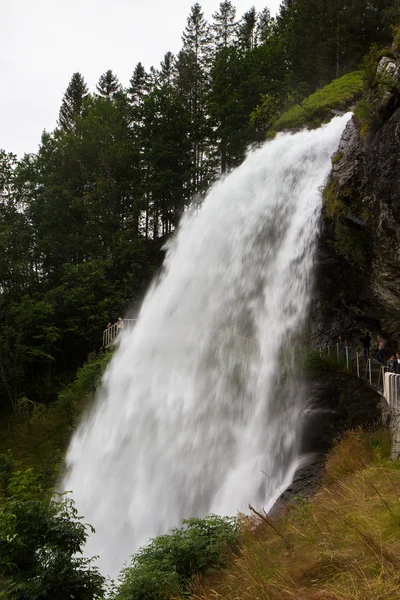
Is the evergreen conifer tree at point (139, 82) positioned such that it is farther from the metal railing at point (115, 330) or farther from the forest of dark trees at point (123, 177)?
the metal railing at point (115, 330)

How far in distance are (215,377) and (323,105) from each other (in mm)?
18388

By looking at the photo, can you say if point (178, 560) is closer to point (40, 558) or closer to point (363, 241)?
point (40, 558)

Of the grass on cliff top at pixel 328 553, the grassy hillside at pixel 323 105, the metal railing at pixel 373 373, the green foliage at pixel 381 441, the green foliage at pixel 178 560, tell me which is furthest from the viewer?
the grassy hillside at pixel 323 105

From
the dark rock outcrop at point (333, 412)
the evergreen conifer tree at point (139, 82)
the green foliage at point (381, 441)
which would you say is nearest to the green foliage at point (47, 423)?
the dark rock outcrop at point (333, 412)

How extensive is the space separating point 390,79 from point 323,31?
2259 cm

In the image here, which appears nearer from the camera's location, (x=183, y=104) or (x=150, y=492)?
(x=150, y=492)

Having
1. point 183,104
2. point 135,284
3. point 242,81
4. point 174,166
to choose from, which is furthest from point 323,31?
point 135,284

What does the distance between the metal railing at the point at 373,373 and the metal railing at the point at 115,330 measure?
1146cm

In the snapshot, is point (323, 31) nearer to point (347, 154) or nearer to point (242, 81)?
point (242, 81)

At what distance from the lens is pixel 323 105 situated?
2652cm

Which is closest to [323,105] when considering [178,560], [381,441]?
[381,441]

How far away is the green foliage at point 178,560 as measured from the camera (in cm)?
672

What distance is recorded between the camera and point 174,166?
118ft

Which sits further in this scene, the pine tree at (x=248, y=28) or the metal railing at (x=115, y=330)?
the pine tree at (x=248, y=28)
